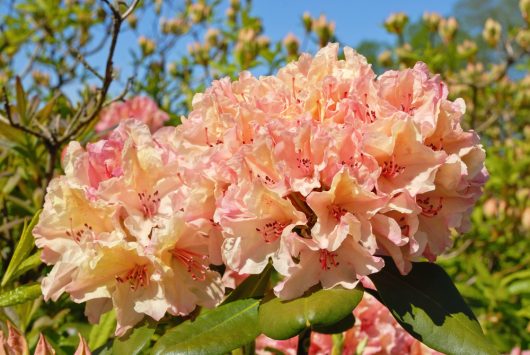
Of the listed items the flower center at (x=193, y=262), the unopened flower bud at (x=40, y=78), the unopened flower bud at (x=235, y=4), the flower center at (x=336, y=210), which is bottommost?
the flower center at (x=193, y=262)

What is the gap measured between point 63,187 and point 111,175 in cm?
7

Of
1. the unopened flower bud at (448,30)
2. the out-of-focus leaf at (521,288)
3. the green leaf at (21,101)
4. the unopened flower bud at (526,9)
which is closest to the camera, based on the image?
the green leaf at (21,101)

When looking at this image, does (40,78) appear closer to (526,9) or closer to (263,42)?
(263,42)

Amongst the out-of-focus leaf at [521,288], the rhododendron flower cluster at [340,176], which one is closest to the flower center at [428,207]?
the rhododendron flower cluster at [340,176]

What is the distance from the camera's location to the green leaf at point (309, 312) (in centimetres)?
84

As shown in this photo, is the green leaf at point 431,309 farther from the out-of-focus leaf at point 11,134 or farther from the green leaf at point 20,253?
the out-of-focus leaf at point 11,134

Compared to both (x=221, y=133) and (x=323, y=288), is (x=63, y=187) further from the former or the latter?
(x=323, y=288)

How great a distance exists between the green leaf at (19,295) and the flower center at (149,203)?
0.25 meters

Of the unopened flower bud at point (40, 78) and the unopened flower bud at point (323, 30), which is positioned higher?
the unopened flower bud at point (323, 30)

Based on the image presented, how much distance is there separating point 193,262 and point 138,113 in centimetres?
199

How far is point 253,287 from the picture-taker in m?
1.02

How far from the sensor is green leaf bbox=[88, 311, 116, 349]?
1.32m

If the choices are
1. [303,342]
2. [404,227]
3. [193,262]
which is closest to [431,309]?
[404,227]

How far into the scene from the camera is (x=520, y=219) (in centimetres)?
305
